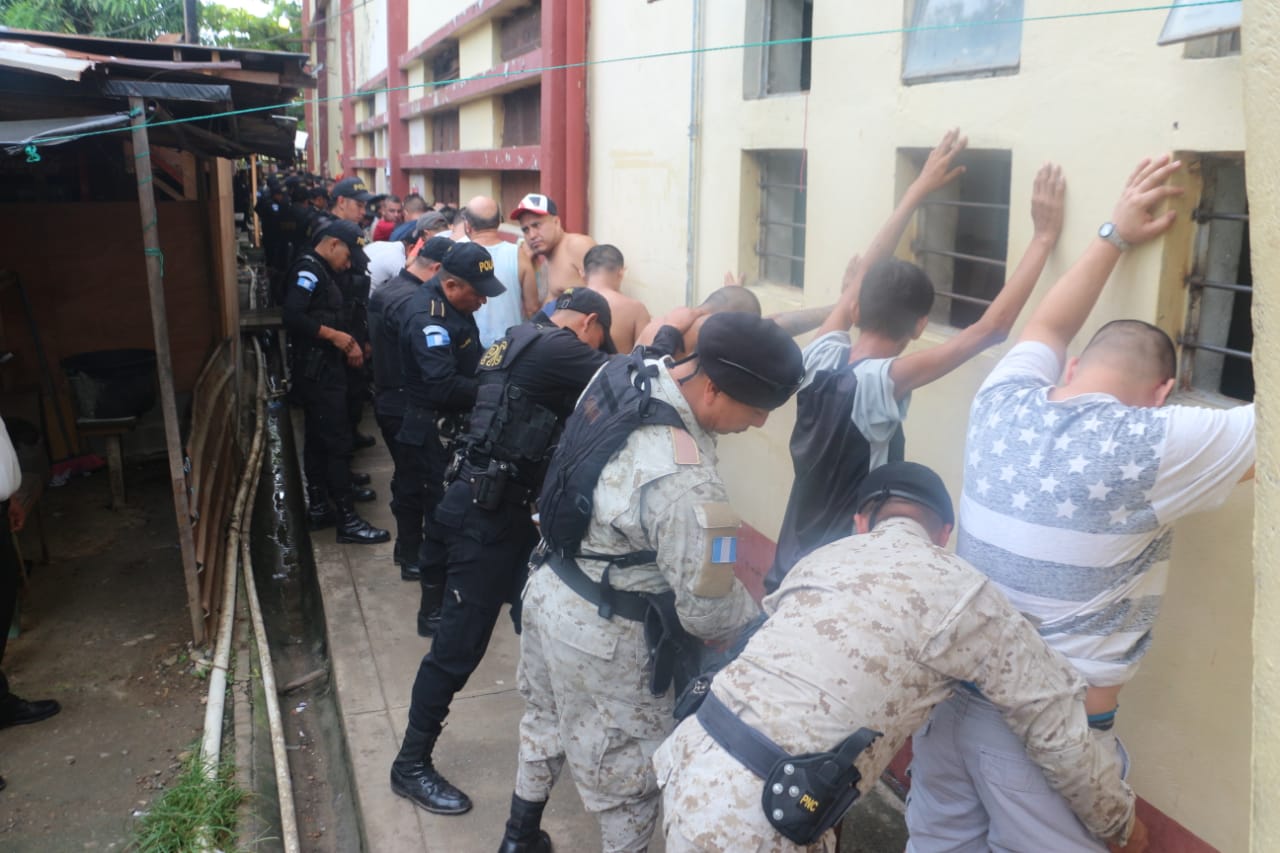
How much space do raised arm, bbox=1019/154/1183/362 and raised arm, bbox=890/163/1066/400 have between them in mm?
149

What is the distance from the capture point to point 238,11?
3061cm

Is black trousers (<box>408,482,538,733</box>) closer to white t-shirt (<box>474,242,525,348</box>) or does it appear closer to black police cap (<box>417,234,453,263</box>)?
black police cap (<box>417,234,453,263</box>)

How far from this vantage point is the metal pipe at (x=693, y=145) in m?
4.57

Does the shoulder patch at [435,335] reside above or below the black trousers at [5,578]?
above

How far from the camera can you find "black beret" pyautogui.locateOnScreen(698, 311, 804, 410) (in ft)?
7.60

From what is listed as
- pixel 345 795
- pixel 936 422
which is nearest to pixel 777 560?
pixel 936 422

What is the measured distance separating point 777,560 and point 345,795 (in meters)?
1.95

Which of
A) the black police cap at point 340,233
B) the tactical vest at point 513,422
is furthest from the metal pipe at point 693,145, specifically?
the black police cap at point 340,233

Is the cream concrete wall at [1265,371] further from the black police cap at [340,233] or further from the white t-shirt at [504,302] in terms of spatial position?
the black police cap at [340,233]

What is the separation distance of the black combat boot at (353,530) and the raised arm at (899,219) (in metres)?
3.57

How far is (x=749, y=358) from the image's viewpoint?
91.4 inches

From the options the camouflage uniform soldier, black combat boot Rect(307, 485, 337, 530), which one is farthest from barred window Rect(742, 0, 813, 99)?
black combat boot Rect(307, 485, 337, 530)

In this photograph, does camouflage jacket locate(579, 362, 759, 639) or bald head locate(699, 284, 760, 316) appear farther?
bald head locate(699, 284, 760, 316)

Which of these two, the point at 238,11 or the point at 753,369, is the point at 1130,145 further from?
the point at 238,11
